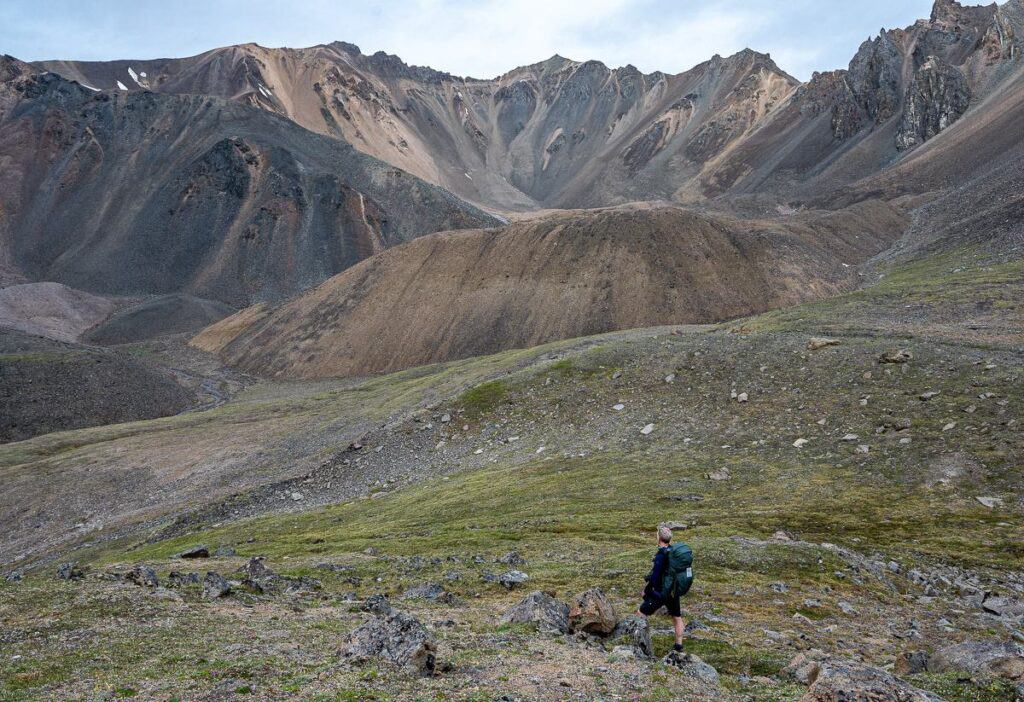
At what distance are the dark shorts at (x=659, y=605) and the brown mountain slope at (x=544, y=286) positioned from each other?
244 ft

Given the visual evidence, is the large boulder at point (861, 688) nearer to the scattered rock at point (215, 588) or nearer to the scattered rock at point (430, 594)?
the scattered rock at point (430, 594)

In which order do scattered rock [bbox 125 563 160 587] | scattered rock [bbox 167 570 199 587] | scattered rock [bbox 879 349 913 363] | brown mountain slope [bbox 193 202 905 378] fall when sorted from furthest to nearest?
brown mountain slope [bbox 193 202 905 378] → scattered rock [bbox 879 349 913 363] → scattered rock [bbox 167 570 199 587] → scattered rock [bbox 125 563 160 587]

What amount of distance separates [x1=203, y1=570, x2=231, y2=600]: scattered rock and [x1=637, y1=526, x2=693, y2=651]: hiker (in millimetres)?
11541

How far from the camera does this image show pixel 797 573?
755 inches

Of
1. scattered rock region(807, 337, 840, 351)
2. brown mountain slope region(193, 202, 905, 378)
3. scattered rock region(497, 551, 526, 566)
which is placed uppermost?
brown mountain slope region(193, 202, 905, 378)

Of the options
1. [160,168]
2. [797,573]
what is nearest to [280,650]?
[797,573]

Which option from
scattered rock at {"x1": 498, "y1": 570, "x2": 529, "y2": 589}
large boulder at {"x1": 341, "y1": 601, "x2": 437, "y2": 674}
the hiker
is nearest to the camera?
large boulder at {"x1": 341, "y1": 601, "x2": 437, "y2": 674}

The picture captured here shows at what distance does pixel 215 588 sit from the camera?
17.5 m

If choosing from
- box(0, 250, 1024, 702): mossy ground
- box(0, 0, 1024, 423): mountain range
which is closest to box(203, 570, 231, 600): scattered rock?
box(0, 250, 1024, 702): mossy ground

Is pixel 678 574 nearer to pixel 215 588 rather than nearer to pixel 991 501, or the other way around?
pixel 215 588

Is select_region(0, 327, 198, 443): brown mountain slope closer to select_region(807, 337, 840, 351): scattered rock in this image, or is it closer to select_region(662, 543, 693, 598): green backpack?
select_region(807, 337, 840, 351): scattered rock

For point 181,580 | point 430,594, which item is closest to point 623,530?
point 430,594

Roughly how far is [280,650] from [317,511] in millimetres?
25626

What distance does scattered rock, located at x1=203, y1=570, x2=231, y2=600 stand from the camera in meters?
17.2
